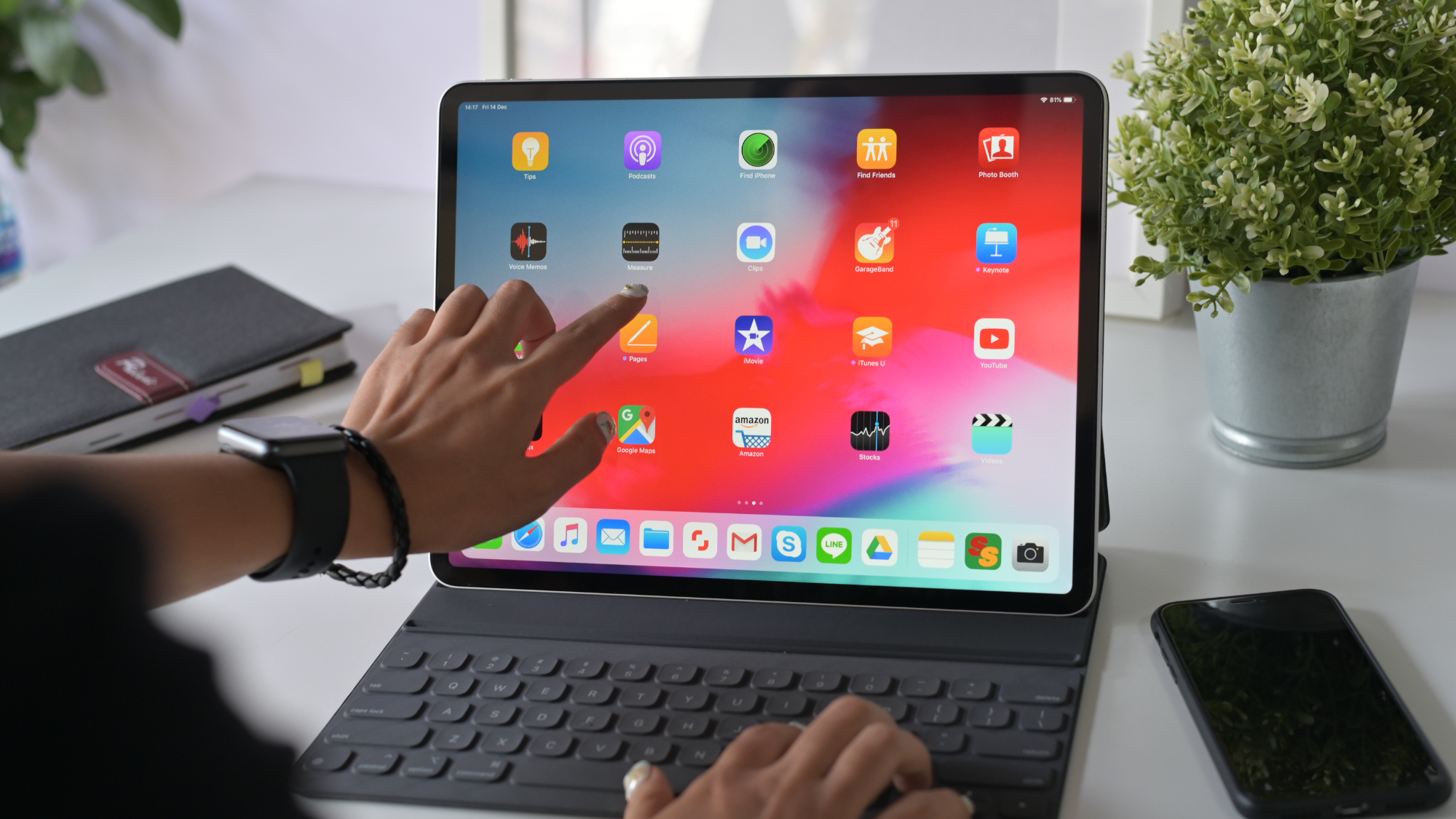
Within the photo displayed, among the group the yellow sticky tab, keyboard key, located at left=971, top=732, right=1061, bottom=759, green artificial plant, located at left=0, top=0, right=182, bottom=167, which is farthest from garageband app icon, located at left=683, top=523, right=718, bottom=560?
green artificial plant, located at left=0, top=0, right=182, bottom=167

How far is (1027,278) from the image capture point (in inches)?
26.6

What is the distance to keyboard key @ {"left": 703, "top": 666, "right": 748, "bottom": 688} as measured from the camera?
627 mm

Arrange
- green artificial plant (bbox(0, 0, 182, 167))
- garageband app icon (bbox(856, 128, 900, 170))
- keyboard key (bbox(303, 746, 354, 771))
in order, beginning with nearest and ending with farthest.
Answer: keyboard key (bbox(303, 746, 354, 771))
garageband app icon (bbox(856, 128, 900, 170))
green artificial plant (bbox(0, 0, 182, 167))

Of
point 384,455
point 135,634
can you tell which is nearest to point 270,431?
point 384,455

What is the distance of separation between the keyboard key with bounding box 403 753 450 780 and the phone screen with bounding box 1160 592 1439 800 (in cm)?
40

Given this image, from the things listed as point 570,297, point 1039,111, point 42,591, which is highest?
point 1039,111

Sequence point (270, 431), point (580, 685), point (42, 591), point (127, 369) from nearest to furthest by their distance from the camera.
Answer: point (42, 591) → point (270, 431) → point (580, 685) → point (127, 369)

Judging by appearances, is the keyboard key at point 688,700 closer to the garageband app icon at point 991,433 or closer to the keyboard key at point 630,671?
the keyboard key at point 630,671

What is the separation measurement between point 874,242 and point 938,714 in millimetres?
291

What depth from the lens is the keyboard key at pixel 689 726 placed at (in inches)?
23.1

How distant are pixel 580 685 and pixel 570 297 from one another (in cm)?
25

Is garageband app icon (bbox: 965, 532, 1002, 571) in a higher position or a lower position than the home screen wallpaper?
lower

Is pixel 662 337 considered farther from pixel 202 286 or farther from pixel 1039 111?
pixel 202 286

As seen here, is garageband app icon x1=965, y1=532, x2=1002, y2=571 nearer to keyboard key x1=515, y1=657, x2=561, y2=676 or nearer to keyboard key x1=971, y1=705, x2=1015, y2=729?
keyboard key x1=971, y1=705, x2=1015, y2=729
